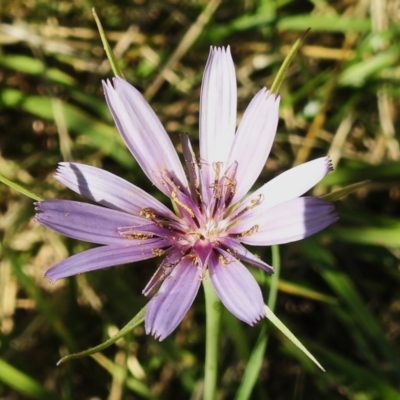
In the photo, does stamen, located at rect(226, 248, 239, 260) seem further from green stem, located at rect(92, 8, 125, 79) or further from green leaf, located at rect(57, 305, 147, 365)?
green stem, located at rect(92, 8, 125, 79)

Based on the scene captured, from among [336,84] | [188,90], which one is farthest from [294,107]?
[188,90]

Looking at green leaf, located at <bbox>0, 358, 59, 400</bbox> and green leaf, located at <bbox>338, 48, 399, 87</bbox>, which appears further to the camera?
green leaf, located at <bbox>338, 48, 399, 87</bbox>

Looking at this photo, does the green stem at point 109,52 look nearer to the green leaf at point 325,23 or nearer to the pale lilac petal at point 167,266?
the pale lilac petal at point 167,266

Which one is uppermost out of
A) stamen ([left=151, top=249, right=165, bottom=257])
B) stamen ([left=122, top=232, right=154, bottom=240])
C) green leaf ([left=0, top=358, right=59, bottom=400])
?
stamen ([left=122, top=232, right=154, bottom=240])

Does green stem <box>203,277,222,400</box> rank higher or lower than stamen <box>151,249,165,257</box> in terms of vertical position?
lower

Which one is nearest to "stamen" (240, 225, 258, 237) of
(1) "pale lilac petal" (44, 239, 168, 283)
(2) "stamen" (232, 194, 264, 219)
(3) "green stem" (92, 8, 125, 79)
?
(2) "stamen" (232, 194, 264, 219)

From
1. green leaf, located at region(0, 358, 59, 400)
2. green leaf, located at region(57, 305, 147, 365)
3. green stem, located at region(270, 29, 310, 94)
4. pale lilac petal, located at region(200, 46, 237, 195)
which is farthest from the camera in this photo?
green leaf, located at region(0, 358, 59, 400)

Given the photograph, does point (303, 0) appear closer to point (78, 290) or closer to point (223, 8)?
point (223, 8)

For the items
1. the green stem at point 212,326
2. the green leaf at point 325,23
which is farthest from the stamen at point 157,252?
the green leaf at point 325,23
